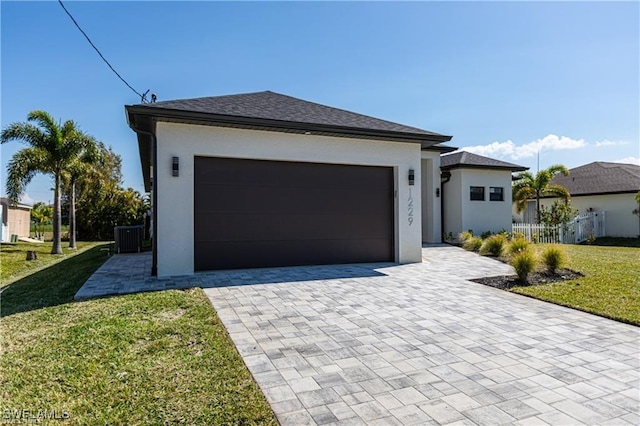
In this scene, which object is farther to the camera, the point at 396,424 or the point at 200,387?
the point at 200,387

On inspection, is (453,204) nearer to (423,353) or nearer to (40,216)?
(423,353)

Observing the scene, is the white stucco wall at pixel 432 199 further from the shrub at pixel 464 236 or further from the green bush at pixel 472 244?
the green bush at pixel 472 244

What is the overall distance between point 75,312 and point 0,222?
64.3 ft

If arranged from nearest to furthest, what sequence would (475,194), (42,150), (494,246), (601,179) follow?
(494,246) → (42,150) → (475,194) → (601,179)

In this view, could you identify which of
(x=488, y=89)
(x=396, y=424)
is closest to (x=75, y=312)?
(x=396, y=424)

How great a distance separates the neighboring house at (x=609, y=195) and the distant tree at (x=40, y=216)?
33497 millimetres

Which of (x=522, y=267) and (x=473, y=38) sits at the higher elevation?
(x=473, y=38)

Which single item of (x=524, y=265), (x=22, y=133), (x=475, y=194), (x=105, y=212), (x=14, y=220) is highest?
(x=22, y=133)

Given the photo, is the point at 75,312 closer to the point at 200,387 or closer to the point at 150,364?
the point at 150,364

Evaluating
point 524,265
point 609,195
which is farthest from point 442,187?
point 609,195

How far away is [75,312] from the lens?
5.17m

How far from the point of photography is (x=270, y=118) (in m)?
8.02

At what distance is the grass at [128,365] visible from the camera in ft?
8.79

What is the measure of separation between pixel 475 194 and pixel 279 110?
10.1 metres
